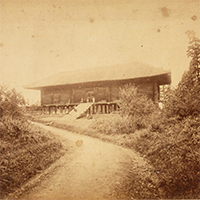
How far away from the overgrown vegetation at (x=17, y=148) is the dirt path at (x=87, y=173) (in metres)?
0.52

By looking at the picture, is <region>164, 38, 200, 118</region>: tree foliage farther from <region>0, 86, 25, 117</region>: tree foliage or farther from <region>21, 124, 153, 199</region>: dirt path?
<region>0, 86, 25, 117</region>: tree foliage

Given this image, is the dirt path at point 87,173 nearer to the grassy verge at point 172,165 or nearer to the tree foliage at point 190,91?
the grassy verge at point 172,165

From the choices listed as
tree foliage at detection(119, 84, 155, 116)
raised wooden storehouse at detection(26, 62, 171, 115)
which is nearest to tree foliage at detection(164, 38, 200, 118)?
tree foliage at detection(119, 84, 155, 116)

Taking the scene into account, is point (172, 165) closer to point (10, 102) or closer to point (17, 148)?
point (17, 148)

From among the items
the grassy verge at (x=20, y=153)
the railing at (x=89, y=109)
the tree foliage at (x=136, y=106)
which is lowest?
the grassy verge at (x=20, y=153)

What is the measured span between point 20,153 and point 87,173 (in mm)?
2177

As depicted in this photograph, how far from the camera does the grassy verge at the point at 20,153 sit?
4.35 m

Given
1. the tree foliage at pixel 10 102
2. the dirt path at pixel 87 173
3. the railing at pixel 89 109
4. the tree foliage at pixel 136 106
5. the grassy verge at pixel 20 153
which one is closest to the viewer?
the dirt path at pixel 87 173

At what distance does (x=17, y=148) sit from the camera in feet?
16.9

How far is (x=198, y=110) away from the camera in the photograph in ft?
16.1

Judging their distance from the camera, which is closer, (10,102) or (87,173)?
(87,173)

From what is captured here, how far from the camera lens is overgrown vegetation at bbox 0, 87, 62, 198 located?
441cm

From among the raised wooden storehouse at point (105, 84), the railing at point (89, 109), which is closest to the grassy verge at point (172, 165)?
the railing at point (89, 109)

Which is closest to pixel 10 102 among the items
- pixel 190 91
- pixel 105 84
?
pixel 190 91
